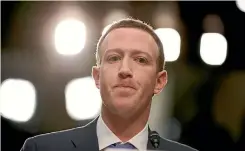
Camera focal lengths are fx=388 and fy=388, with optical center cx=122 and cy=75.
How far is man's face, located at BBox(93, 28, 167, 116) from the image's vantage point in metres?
0.88

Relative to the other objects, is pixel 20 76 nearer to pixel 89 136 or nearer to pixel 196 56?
pixel 89 136

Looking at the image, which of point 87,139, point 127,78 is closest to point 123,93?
point 127,78

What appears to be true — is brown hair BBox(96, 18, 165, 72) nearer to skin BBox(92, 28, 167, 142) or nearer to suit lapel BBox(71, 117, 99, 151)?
skin BBox(92, 28, 167, 142)

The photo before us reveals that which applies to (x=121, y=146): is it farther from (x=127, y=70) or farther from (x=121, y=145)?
(x=127, y=70)

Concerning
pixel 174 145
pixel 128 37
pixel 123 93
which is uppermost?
pixel 128 37

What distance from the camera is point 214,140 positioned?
0.98 metres

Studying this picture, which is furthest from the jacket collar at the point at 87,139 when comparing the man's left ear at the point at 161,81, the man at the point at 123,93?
the man's left ear at the point at 161,81

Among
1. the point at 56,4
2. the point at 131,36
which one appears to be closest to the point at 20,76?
the point at 56,4

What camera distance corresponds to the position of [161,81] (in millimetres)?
946

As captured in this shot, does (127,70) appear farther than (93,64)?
No

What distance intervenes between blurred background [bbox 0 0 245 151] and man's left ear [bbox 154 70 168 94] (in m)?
0.02

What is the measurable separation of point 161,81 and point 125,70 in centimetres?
12

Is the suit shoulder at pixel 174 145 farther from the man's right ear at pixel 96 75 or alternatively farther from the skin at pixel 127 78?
the man's right ear at pixel 96 75

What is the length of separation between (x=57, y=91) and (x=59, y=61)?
0.08 meters
